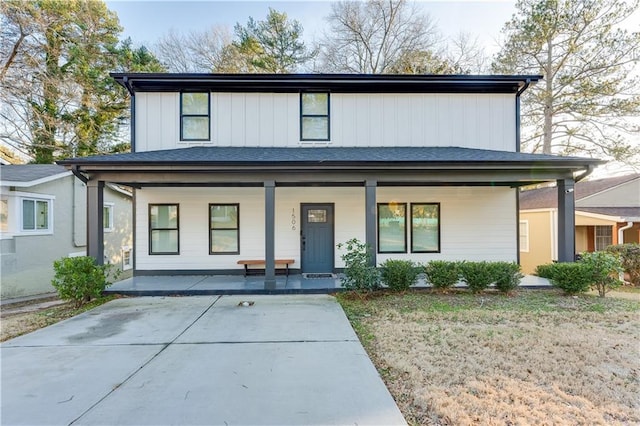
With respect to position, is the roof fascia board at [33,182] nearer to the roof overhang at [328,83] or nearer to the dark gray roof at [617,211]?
the roof overhang at [328,83]

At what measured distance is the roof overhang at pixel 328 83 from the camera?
8.50 metres

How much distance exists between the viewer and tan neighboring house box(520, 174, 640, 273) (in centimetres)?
1118

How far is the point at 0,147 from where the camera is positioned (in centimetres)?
1547

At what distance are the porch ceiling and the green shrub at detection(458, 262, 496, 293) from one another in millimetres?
1927

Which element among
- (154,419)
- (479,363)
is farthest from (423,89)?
(154,419)

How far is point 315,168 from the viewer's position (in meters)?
6.81

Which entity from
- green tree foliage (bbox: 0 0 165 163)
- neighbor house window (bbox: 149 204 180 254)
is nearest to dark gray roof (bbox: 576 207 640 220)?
neighbor house window (bbox: 149 204 180 254)

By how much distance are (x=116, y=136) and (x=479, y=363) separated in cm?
1919

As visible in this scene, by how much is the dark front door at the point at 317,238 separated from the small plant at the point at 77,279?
15.6 feet

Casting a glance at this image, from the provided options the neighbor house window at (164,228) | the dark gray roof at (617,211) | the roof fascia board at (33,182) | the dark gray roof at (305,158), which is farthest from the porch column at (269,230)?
the dark gray roof at (617,211)

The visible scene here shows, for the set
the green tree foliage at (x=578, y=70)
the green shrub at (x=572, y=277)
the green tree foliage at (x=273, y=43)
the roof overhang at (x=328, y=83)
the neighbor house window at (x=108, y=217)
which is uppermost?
the green tree foliage at (x=273, y=43)

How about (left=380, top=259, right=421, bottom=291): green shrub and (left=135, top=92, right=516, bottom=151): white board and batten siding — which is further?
(left=135, top=92, right=516, bottom=151): white board and batten siding

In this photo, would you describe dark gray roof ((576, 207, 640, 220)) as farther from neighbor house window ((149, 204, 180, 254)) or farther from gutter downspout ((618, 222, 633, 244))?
neighbor house window ((149, 204, 180, 254))

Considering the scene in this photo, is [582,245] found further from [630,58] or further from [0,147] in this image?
[0,147]
